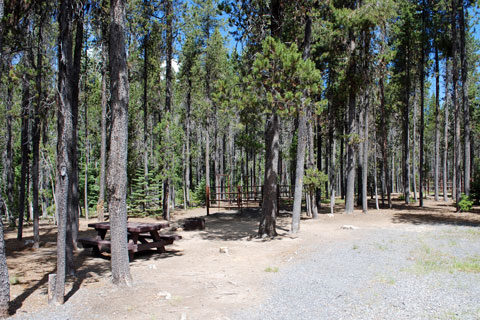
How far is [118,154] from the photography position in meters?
6.15

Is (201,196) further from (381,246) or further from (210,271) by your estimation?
(210,271)

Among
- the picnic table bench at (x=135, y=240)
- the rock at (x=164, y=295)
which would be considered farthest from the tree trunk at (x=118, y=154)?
the picnic table bench at (x=135, y=240)

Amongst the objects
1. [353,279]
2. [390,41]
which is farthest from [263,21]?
[390,41]

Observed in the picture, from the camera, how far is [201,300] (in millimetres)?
5242

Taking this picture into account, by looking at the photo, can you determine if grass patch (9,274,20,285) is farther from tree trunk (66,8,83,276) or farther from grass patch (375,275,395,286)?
grass patch (375,275,395,286)

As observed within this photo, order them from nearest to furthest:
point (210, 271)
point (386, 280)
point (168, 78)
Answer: point (386, 280) < point (210, 271) < point (168, 78)

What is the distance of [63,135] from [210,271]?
3864 millimetres

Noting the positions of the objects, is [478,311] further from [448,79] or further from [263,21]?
[448,79]

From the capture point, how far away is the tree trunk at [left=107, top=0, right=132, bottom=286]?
6.05 m

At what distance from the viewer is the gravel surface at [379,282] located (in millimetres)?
4480

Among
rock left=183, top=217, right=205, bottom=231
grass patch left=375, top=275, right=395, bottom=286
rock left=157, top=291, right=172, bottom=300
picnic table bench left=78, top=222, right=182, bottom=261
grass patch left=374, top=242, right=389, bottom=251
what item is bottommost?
rock left=183, top=217, right=205, bottom=231

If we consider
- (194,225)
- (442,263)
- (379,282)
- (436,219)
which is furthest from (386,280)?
(436,219)

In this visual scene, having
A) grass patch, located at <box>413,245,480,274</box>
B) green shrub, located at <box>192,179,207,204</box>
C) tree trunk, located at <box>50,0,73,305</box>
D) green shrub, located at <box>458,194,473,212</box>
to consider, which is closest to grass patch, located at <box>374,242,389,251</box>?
grass patch, located at <box>413,245,480,274</box>

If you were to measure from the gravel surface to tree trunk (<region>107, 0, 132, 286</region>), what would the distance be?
2.52 m
